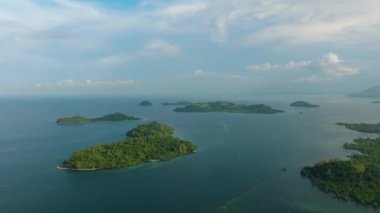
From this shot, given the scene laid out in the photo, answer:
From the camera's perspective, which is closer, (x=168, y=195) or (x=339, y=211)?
(x=339, y=211)

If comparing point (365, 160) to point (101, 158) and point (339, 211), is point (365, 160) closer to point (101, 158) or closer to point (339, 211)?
point (339, 211)

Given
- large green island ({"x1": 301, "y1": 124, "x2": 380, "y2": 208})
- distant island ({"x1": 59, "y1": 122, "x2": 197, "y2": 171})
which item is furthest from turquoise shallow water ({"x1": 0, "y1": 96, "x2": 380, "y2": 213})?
distant island ({"x1": 59, "y1": 122, "x2": 197, "y2": 171})

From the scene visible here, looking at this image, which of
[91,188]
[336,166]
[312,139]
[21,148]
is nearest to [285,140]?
[312,139]

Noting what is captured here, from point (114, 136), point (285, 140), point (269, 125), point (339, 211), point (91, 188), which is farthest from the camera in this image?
point (269, 125)

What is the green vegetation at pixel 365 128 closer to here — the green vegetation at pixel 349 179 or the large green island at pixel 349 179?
the large green island at pixel 349 179

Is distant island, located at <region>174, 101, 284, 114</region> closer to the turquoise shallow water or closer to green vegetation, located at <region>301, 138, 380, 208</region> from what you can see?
the turquoise shallow water

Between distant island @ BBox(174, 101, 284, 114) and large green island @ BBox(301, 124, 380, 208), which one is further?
distant island @ BBox(174, 101, 284, 114)

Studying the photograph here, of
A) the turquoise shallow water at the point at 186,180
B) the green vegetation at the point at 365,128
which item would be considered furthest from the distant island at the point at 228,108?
the turquoise shallow water at the point at 186,180
